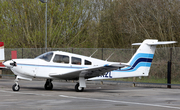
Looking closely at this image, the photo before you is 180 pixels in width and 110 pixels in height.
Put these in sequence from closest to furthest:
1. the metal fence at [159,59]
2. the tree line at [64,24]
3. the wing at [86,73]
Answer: the wing at [86,73] → the metal fence at [159,59] → the tree line at [64,24]

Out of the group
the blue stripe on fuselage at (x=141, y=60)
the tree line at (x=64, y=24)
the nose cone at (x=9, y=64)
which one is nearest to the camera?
the nose cone at (x=9, y=64)

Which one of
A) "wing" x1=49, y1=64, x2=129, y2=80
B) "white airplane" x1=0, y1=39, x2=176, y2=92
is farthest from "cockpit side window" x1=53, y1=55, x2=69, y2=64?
"wing" x1=49, y1=64, x2=129, y2=80

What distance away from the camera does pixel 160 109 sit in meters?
9.89

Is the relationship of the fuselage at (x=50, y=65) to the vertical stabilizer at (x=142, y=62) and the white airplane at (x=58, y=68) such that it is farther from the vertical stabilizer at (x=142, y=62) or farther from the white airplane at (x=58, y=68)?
the vertical stabilizer at (x=142, y=62)

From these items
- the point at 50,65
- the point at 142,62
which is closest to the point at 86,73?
the point at 50,65

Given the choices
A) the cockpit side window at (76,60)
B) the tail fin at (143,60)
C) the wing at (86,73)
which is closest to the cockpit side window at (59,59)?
the cockpit side window at (76,60)

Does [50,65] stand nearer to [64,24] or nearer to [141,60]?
[141,60]

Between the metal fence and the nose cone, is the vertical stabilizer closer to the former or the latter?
the metal fence

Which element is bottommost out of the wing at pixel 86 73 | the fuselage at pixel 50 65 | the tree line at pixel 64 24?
the wing at pixel 86 73

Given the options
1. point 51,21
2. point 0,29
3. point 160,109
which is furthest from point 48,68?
point 0,29

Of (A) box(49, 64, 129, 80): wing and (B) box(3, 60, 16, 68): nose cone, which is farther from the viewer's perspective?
(B) box(3, 60, 16, 68): nose cone

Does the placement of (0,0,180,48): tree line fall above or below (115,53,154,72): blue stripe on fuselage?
above

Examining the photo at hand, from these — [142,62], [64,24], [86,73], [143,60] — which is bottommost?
[86,73]

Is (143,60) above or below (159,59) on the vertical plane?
below
